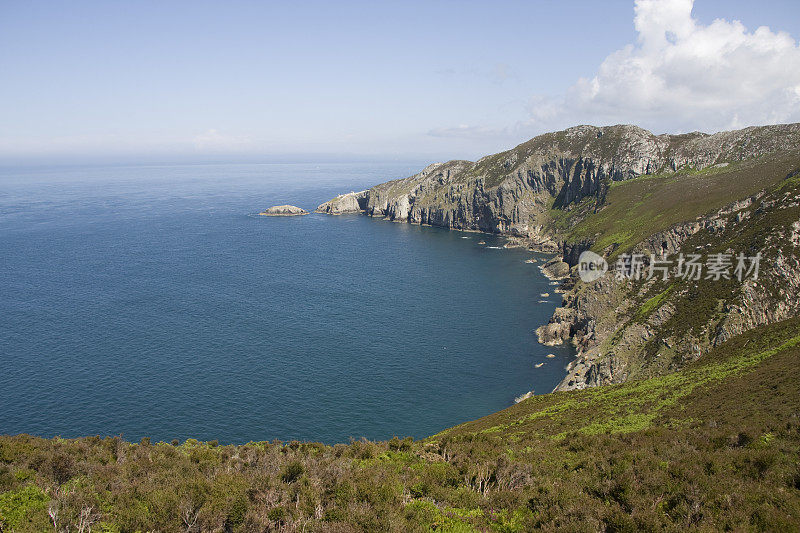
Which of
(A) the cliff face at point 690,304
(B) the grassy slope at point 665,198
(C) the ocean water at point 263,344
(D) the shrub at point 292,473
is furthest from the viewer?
(B) the grassy slope at point 665,198

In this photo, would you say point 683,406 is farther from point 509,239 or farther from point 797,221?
point 509,239

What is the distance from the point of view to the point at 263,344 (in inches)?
3617

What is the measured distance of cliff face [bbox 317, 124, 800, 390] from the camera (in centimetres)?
7175

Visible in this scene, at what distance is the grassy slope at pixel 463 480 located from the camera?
22688 mm

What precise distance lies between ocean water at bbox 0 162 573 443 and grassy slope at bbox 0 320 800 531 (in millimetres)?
26180

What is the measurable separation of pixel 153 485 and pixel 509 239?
565ft

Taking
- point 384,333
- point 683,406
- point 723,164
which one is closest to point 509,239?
point 723,164

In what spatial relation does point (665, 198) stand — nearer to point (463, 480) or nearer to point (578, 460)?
point (578, 460)

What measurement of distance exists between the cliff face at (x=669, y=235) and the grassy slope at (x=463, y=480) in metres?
28.3

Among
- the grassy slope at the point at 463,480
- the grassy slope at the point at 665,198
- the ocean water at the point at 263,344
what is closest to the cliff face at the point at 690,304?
the ocean water at the point at 263,344

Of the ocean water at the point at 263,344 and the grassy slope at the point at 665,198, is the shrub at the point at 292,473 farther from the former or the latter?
the grassy slope at the point at 665,198

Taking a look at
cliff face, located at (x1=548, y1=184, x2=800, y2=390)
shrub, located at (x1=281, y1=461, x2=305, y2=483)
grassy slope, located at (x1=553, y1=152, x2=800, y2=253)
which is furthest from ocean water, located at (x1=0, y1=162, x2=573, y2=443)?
shrub, located at (x1=281, y1=461, x2=305, y2=483)

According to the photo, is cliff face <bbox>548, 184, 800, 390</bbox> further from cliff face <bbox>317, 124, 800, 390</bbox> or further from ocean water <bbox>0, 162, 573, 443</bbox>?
ocean water <bbox>0, 162, 573, 443</bbox>

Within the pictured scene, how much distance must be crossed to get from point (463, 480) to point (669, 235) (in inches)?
3635
